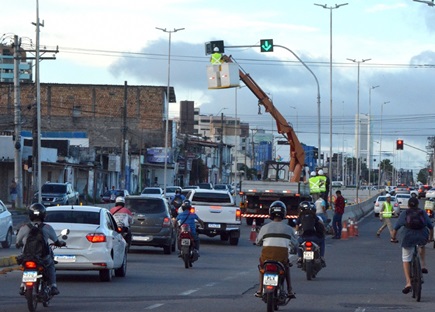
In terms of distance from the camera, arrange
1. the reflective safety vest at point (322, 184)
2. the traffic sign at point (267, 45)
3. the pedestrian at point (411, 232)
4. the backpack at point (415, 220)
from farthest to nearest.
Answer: the reflective safety vest at point (322, 184) → the traffic sign at point (267, 45) → the backpack at point (415, 220) → the pedestrian at point (411, 232)

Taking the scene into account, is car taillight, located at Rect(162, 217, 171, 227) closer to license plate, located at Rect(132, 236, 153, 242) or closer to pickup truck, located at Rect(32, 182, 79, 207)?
license plate, located at Rect(132, 236, 153, 242)

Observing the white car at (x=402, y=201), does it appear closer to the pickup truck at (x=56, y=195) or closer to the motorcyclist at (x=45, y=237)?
the pickup truck at (x=56, y=195)

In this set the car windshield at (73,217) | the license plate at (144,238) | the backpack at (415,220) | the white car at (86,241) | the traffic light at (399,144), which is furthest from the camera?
the traffic light at (399,144)

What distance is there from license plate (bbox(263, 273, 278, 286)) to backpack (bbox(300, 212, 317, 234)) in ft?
25.4

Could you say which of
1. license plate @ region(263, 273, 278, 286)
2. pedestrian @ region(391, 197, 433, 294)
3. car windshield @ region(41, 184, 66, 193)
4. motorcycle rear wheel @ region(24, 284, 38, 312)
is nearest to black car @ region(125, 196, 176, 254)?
pedestrian @ region(391, 197, 433, 294)

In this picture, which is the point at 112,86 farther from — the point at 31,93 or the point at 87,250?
the point at 87,250

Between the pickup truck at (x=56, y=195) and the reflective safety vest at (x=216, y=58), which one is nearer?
the reflective safety vest at (x=216, y=58)

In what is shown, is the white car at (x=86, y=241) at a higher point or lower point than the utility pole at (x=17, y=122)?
lower

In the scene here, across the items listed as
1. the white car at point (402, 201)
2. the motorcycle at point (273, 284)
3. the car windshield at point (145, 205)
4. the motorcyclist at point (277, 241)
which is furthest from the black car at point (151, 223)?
the white car at point (402, 201)

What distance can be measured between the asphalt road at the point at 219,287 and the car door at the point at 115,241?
430 mm

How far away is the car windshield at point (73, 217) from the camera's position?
20.3 meters

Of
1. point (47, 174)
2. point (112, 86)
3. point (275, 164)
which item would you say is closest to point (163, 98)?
point (112, 86)

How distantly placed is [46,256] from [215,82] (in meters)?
24.6

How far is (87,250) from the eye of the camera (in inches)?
771
